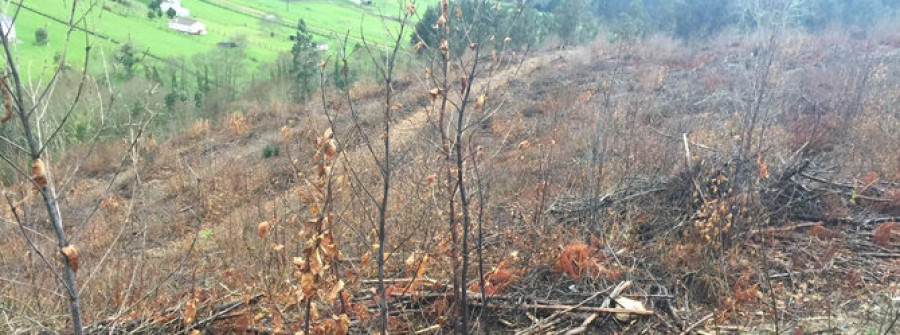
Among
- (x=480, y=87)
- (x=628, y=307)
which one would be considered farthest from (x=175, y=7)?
(x=628, y=307)

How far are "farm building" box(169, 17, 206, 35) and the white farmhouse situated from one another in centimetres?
37

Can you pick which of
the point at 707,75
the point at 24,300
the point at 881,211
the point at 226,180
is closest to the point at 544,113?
the point at 707,75

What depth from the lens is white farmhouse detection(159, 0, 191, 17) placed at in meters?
30.4

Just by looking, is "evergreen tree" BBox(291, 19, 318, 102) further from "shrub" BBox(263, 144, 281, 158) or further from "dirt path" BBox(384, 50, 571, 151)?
"dirt path" BBox(384, 50, 571, 151)

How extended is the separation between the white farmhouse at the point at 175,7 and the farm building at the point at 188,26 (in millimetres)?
369

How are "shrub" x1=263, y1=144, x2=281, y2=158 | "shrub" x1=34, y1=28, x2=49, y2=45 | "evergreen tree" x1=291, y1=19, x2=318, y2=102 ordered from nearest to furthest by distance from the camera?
"shrub" x1=34, y1=28, x2=49, y2=45 < "shrub" x1=263, y1=144, x2=281, y2=158 < "evergreen tree" x1=291, y1=19, x2=318, y2=102

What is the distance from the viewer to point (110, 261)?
207 inches

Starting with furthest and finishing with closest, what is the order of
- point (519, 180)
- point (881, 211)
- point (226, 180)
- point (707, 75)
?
point (707, 75) → point (226, 180) → point (519, 180) → point (881, 211)

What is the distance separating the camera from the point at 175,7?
3119cm

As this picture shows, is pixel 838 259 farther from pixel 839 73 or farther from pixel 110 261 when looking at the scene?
pixel 839 73

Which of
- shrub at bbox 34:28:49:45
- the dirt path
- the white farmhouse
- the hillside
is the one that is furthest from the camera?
the white farmhouse

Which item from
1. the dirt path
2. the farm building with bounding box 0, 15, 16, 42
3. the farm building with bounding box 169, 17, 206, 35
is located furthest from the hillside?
the farm building with bounding box 169, 17, 206, 35

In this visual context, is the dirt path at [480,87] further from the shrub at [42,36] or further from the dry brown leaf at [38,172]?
the dry brown leaf at [38,172]

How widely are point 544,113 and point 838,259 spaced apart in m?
9.00
